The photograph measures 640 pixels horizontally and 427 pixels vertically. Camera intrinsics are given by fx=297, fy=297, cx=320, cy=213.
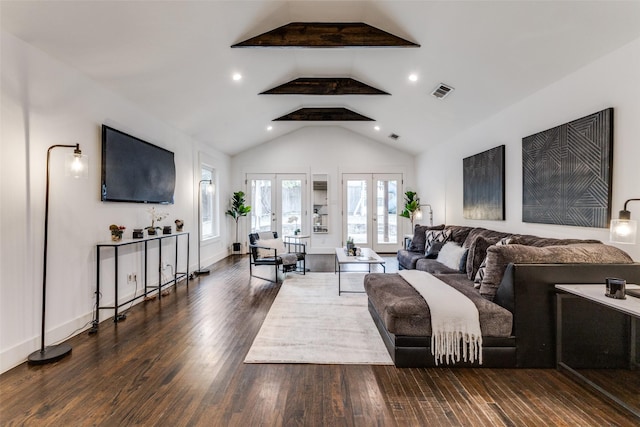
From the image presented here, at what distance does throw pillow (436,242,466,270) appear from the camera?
4.08m

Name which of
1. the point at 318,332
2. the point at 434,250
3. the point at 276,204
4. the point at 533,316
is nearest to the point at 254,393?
the point at 318,332

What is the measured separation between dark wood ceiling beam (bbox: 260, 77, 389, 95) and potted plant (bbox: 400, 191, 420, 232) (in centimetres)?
312

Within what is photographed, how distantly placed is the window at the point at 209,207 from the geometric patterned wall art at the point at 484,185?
522cm

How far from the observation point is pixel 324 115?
695cm

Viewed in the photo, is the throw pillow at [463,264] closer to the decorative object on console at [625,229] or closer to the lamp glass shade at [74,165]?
the decorative object on console at [625,229]

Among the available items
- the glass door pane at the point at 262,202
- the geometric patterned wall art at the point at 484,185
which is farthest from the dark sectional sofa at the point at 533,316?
the glass door pane at the point at 262,202

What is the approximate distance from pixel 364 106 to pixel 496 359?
5.13m

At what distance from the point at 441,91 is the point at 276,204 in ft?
16.9

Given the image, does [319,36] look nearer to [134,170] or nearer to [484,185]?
[134,170]

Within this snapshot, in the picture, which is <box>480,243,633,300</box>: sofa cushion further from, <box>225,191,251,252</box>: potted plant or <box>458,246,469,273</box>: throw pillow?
<box>225,191,251,252</box>: potted plant

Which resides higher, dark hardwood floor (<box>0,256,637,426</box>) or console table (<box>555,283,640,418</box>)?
console table (<box>555,283,640,418</box>)

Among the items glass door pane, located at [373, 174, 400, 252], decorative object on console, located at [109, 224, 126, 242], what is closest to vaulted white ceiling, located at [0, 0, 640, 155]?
decorative object on console, located at [109, 224, 126, 242]

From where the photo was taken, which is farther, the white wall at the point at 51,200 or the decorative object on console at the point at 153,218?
the decorative object on console at the point at 153,218

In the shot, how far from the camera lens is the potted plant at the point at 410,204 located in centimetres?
734
